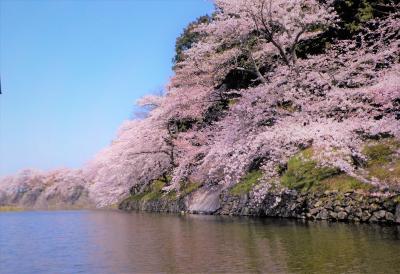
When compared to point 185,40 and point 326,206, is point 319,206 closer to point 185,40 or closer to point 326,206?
point 326,206

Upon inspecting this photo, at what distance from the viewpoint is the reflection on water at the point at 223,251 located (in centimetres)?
971

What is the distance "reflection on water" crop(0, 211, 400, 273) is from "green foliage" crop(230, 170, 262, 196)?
6.92m

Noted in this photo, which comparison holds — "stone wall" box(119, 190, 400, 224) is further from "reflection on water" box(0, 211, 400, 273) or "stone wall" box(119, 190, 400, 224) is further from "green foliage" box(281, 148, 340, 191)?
"reflection on water" box(0, 211, 400, 273)

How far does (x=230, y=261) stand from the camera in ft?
34.1

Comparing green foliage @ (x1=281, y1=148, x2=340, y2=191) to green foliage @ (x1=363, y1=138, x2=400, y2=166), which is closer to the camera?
green foliage @ (x1=363, y1=138, x2=400, y2=166)

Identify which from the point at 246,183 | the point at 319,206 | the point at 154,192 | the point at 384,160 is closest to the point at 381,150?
the point at 384,160

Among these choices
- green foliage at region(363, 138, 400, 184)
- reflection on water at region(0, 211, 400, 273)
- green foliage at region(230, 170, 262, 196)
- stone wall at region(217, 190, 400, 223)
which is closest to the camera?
reflection on water at region(0, 211, 400, 273)

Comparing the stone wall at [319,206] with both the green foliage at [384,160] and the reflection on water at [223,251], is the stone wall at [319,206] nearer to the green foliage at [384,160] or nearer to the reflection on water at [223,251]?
the green foliage at [384,160]

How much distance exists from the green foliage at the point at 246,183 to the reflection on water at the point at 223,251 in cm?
692

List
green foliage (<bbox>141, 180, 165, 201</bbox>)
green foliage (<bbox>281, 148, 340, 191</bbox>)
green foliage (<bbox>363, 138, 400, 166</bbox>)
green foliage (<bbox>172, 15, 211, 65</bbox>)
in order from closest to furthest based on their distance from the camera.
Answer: green foliage (<bbox>363, 138, 400, 166</bbox>) < green foliage (<bbox>281, 148, 340, 191</bbox>) < green foliage (<bbox>141, 180, 165, 201</bbox>) < green foliage (<bbox>172, 15, 211, 65</bbox>)

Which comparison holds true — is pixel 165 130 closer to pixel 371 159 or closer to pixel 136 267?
pixel 371 159

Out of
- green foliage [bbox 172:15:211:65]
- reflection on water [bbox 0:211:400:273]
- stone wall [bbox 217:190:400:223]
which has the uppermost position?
green foliage [bbox 172:15:211:65]

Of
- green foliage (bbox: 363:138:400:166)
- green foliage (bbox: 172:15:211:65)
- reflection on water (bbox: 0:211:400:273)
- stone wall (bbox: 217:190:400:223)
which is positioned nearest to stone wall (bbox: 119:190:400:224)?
stone wall (bbox: 217:190:400:223)

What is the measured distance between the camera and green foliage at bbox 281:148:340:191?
1965cm
